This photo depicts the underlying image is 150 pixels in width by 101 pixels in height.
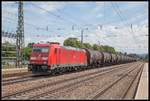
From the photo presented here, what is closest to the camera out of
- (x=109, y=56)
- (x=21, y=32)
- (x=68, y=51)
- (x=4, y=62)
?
(x=68, y=51)

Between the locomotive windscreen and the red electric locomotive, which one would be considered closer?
the red electric locomotive

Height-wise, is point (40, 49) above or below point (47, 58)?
above

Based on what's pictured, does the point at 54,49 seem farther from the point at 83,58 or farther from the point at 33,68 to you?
the point at 83,58

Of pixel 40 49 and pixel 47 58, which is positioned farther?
pixel 40 49

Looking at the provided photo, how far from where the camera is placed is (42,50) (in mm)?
31750

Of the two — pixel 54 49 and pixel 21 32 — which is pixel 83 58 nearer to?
pixel 21 32

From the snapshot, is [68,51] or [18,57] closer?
[68,51]

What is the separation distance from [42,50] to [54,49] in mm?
1010

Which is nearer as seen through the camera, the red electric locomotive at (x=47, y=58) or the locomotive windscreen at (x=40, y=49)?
the red electric locomotive at (x=47, y=58)

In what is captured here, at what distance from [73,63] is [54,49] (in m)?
7.72

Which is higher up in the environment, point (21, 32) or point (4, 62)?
point (21, 32)

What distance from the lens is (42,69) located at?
3050cm

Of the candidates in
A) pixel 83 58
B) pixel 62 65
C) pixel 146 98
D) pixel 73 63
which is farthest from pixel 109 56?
pixel 146 98

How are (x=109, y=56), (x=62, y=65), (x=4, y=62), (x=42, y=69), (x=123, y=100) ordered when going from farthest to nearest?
(x=109, y=56) → (x=4, y=62) → (x=62, y=65) → (x=42, y=69) → (x=123, y=100)
